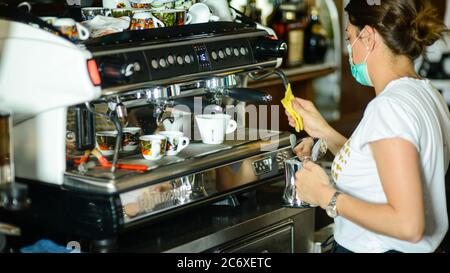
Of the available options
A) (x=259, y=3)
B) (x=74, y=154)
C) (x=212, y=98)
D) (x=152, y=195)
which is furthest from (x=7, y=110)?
(x=259, y=3)

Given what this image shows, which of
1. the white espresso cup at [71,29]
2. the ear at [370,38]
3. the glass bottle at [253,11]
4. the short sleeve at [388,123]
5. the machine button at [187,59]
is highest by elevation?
the white espresso cup at [71,29]

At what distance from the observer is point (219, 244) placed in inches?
76.2

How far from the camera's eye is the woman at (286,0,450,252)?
5.11 feet

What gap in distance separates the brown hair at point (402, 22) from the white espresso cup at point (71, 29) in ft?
2.18

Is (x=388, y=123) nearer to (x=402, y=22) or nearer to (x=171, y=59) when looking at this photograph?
(x=402, y=22)

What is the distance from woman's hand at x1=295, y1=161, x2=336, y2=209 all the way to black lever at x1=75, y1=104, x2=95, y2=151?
1.75ft

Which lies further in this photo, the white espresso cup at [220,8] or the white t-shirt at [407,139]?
the white espresso cup at [220,8]

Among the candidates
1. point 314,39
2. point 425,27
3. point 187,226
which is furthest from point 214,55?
point 314,39

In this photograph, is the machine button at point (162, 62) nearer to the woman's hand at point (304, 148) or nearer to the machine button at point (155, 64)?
the machine button at point (155, 64)

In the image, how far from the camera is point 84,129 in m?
1.85

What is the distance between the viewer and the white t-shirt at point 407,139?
161 centimetres

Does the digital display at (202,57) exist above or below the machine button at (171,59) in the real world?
below

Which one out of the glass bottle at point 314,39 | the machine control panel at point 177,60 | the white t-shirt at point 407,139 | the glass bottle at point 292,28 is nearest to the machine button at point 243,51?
the machine control panel at point 177,60

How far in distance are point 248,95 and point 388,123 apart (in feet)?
1.84
